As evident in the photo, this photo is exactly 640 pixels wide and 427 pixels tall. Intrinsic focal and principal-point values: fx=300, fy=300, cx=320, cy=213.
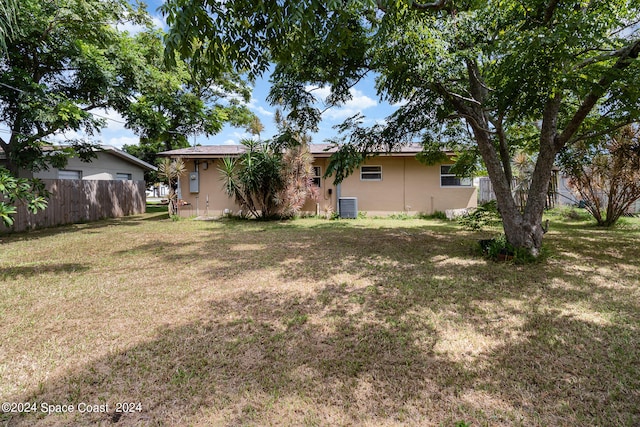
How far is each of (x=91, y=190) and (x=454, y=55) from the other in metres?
14.0

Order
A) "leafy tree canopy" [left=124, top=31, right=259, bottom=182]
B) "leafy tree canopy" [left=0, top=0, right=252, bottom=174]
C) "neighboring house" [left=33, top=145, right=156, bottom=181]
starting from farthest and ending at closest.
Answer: "neighboring house" [left=33, top=145, right=156, bottom=181]
"leafy tree canopy" [left=124, top=31, right=259, bottom=182]
"leafy tree canopy" [left=0, top=0, right=252, bottom=174]

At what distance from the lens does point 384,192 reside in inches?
500

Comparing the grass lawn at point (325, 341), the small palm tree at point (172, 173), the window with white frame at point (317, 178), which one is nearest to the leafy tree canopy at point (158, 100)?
the small palm tree at point (172, 173)

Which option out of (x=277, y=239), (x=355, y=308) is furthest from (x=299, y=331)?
(x=277, y=239)

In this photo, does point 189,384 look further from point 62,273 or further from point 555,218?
point 555,218

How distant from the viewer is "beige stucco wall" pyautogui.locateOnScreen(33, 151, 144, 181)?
40.6 ft

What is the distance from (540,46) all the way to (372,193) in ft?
30.6

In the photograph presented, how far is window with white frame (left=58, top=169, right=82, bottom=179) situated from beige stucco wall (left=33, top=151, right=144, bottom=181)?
140 millimetres

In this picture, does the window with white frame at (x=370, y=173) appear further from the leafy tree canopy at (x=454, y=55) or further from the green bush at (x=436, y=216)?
the leafy tree canopy at (x=454, y=55)

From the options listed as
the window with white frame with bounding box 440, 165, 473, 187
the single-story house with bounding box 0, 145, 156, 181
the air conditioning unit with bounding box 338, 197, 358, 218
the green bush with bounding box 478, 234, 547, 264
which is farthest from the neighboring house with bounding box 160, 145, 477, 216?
the green bush with bounding box 478, 234, 547, 264

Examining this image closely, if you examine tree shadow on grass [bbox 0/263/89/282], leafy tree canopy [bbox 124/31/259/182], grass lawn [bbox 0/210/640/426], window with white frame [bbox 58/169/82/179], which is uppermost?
leafy tree canopy [bbox 124/31/259/182]

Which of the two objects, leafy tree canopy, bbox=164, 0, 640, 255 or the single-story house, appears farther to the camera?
the single-story house

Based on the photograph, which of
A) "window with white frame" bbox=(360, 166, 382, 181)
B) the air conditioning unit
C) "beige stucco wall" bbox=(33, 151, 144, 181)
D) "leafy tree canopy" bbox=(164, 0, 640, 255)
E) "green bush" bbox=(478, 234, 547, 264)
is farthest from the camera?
"window with white frame" bbox=(360, 166, 382, 181)

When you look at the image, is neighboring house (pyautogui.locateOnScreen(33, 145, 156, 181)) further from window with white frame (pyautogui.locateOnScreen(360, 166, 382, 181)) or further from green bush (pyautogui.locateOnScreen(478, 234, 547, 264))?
green bush (pyautogui.locateOnScreen(478, 234, 547, 264))
